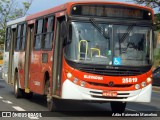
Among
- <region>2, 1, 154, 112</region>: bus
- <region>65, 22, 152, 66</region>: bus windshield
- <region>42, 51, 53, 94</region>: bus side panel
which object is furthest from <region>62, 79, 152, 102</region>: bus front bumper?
<region>42, 51, 53, 94</region>: bus side panel

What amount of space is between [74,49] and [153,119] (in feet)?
8.83

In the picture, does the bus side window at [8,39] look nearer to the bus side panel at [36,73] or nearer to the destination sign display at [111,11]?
the bus side panel at [36,73]

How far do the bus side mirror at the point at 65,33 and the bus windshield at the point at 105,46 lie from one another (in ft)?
0.34

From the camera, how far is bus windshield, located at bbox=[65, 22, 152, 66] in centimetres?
1203

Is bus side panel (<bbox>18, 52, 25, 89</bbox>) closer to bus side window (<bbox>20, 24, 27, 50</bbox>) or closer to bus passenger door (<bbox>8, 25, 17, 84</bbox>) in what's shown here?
bus side window (<bbox>20, 24, 27, 50</bbox>)

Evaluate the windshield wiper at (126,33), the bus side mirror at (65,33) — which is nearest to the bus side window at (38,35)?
the bus side mirror at (65,33)

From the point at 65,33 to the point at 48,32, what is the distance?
6.38ft

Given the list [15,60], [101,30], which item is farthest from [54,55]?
[15,60]

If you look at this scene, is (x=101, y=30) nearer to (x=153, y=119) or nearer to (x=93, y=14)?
(x=93, y=14)

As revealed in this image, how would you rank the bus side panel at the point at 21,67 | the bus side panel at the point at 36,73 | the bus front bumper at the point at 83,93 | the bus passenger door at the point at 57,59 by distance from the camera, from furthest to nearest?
the bus side panel at the point at 21,67
the bus side panel at the point at 36,73
the bus passenger door at the point at 57,59
the bus front bumper at the point at 83,93

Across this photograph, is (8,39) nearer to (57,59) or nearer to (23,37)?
(23,37)

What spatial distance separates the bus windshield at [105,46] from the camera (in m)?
12.0

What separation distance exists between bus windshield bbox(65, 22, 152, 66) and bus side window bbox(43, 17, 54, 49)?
5.19ft

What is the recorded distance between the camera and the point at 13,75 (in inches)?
749
